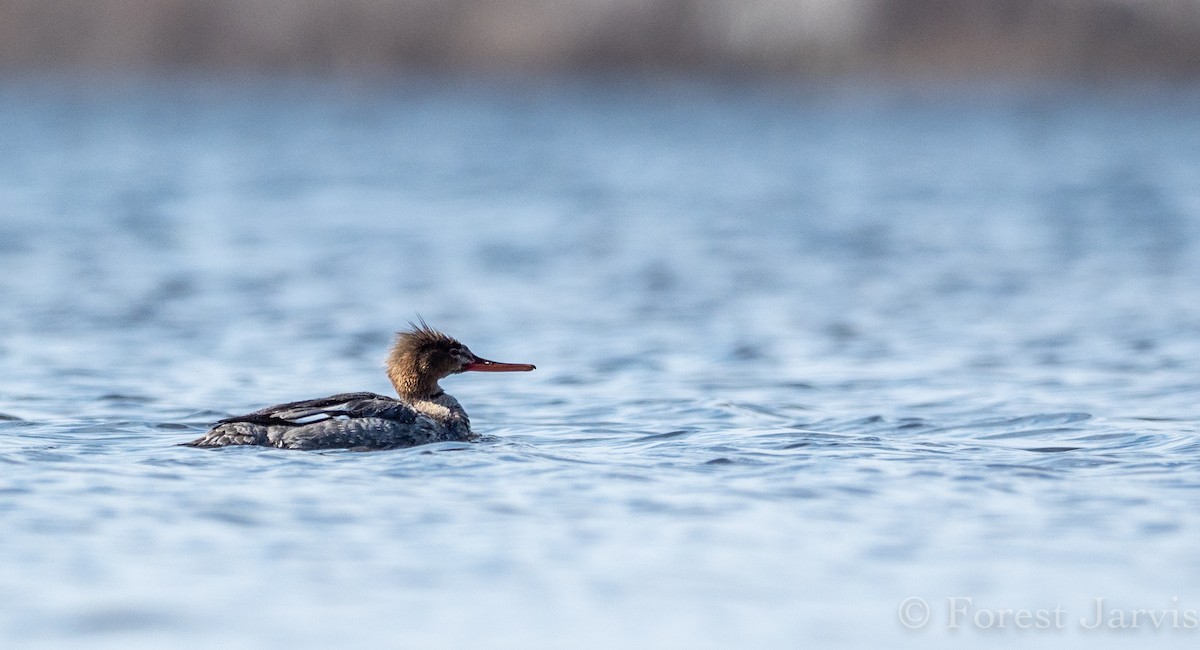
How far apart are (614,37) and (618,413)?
47.1m

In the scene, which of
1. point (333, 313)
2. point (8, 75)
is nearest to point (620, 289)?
point (333, 313)

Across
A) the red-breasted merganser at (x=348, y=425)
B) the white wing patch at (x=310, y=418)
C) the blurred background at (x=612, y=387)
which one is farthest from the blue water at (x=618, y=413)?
the white wing patch at (x=310, y=418)

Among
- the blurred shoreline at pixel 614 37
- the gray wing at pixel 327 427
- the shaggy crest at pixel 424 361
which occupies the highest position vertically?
the blurred shoreline at pixel 614 37

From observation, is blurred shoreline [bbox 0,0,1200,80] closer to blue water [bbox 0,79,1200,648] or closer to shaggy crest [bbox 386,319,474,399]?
blue water [bbox 0,79,1200,648]

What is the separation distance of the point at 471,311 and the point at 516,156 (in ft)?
63.2

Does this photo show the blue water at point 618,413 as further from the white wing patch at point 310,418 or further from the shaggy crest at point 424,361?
the shaggy crest at point 424,361

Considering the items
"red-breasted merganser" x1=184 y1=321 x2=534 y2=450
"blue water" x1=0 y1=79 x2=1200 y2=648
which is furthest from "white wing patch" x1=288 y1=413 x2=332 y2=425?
"blue water" x1=0 y1=79 x2=1200 y2=648

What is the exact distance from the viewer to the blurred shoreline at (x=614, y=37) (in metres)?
53.6

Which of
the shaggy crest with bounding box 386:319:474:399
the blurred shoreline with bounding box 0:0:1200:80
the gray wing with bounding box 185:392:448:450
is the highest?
the blurred shoreline with bounding box 0:0:1200:80

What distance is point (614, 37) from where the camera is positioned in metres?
55.2

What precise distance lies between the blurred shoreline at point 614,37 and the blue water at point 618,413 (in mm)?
27978

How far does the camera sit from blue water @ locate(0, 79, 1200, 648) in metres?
5.44

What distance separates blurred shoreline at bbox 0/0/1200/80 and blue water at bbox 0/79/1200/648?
28.0m

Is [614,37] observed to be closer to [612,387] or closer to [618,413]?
[612,387]
